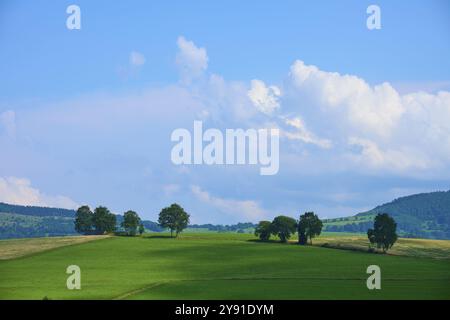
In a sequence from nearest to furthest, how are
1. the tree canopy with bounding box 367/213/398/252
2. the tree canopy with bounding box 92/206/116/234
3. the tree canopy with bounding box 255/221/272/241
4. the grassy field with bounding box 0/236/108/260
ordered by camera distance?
the grassy field with bounding box 0/236/108/260
the tree canopy with bounding box 367/213/398/252
the tree canopy with bounding box 255/221/272/241
the tree canopy with bounding box 92/206/116/234

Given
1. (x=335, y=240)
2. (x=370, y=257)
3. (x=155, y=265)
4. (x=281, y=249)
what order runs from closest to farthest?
(x=155, y=265) → (x=370, y=257) → (x=281, y=249) → (x=335, y=240)

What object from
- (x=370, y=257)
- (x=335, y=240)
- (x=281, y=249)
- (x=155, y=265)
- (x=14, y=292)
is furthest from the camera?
(x=335, y=240)

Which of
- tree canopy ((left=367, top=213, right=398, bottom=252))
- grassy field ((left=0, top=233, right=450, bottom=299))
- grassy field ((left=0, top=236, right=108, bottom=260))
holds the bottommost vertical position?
grassy field ((left=0, top=233, right=450, bottom=299))

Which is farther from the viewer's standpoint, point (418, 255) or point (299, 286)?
point (418, 255)

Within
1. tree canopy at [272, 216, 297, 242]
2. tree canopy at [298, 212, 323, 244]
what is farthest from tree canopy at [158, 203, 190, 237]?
tree canopy at [298, 212, 323, 244]

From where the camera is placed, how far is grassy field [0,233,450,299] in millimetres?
52906

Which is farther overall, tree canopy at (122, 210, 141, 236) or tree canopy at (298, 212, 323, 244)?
tree canopy at (122, 210, 141, 236)

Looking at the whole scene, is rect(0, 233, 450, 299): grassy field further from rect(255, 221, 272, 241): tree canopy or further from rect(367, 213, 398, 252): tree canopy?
rect(367, 213, 398, 252): tree canopy

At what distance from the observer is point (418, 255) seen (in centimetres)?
8625
